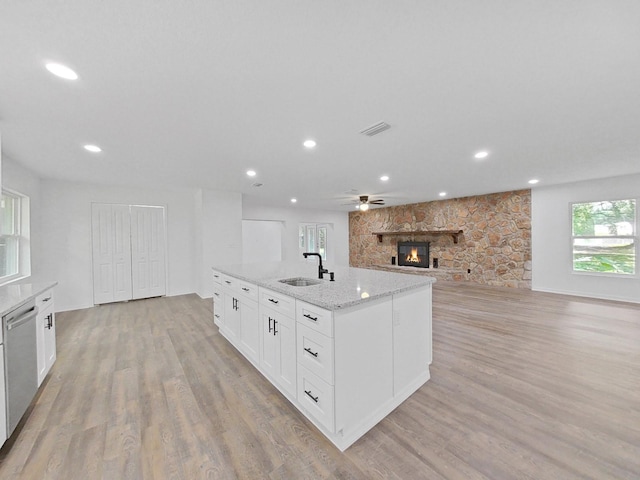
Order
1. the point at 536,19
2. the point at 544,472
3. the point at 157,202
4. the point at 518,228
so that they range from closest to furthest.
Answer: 1. the point at 536,19
2. the point at 544,472
3. the point at 157,202
4. the point at 518,228

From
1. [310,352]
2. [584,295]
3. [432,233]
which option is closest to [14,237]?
[310,352]

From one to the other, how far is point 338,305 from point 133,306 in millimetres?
5046

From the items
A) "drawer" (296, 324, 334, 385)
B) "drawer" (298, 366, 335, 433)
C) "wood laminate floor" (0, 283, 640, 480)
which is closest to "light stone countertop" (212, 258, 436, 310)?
"drawer" (296, 324, 334, 385)

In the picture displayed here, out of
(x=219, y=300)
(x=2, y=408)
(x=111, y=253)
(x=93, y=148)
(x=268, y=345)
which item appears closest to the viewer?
(x=2, y=408)

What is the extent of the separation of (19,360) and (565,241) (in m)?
8.30

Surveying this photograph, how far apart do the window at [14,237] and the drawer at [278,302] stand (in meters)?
3.68

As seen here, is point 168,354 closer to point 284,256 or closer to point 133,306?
point 133,306

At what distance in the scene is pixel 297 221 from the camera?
913 cm

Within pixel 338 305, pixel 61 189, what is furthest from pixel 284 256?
pixel 338 305

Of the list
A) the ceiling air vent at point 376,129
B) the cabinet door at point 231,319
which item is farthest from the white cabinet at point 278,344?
the ceiling air vent at point 376,129

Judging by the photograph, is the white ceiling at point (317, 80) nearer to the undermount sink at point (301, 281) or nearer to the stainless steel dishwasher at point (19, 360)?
the undermount sink at point (301, 281)

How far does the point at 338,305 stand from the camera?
1.62 m

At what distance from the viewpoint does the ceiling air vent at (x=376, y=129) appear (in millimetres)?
2492

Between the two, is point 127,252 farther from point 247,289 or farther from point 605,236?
point 605,236
